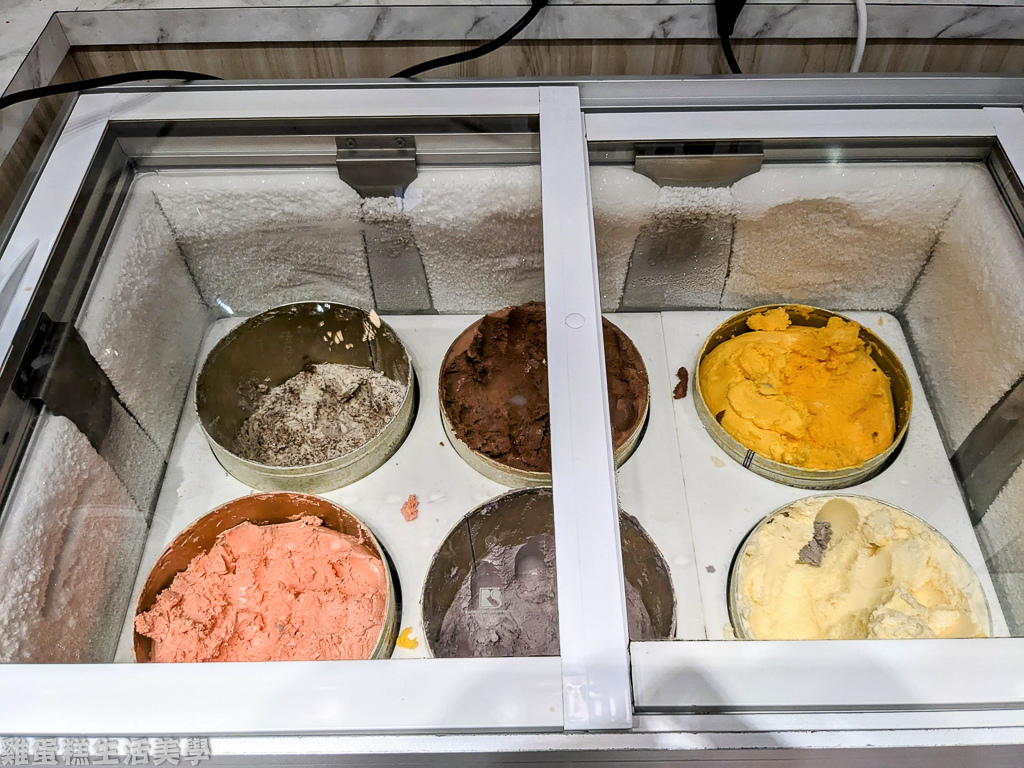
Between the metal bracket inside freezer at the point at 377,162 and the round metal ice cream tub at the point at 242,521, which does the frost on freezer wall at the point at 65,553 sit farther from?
the metal bracket inside freezer at the point at 377,162

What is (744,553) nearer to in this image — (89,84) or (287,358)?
(287,358)

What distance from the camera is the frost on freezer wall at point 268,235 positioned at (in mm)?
961

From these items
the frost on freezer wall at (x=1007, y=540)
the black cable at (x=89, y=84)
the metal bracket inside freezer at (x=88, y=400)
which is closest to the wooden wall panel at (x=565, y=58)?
the black cable at (x=89, y=84)

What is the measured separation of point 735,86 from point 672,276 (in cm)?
27

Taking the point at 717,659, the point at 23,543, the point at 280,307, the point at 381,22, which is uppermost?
the point at 381,22

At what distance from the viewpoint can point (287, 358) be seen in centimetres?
109

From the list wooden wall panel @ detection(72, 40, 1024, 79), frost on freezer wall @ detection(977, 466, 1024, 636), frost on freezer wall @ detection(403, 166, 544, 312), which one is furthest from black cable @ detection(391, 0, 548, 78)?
frost on freezer wall @ detection(977, 466, 1024, 636)

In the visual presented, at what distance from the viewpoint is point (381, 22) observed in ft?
3.43

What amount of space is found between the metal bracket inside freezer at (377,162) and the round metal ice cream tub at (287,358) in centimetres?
20

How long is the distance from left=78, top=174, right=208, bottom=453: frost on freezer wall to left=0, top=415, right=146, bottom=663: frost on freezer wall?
112 millimetres

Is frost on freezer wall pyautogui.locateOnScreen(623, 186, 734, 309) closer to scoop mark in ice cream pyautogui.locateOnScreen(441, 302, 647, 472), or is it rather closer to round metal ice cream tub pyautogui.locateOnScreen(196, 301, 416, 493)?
scoop mark in ice cream pyautogui.locateOnScreen(441, 302, 647, 472)

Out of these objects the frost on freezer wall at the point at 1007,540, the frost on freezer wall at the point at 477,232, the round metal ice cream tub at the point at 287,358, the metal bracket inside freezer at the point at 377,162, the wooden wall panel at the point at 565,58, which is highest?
the wooden wall panel at the point at 565,58

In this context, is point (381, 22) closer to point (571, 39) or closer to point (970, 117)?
point (571, 39)

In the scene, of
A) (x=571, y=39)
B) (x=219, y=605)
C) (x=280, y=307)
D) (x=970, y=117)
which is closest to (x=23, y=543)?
(x=219, y=605)
